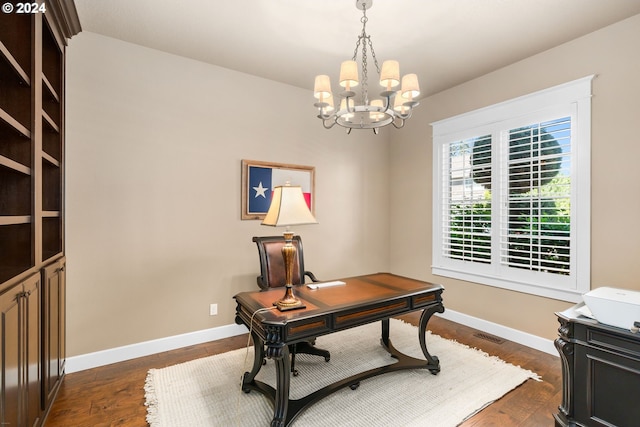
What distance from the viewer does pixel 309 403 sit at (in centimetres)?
198

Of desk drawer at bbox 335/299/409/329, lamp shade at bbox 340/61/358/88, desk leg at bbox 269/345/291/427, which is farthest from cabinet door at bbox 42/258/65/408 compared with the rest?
lamp shade at bbox 340/61/358/88

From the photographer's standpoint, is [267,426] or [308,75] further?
[308,75]

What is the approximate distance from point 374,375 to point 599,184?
98.5 inches

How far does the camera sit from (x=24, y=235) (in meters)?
1.74

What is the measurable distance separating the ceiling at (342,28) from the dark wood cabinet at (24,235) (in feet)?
2.09

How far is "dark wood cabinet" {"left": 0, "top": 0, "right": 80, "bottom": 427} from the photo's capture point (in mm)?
1413

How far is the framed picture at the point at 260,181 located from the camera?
3410 mm

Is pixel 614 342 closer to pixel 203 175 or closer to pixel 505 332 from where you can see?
pixel 505 332

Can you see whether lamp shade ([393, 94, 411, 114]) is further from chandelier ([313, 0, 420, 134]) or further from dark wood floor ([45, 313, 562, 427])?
dark wood floor ([45, 313, 562, 427])

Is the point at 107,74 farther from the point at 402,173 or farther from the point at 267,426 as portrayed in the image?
the point at 402,173

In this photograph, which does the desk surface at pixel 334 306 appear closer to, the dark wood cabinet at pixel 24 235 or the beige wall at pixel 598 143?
the dark wood cabinet at pixel 24 235

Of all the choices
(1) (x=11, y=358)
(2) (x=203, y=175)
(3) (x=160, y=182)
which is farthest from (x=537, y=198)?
(1) (x=11, y=358)

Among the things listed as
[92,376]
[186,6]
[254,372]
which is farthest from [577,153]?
[92,376]

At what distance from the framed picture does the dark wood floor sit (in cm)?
144
